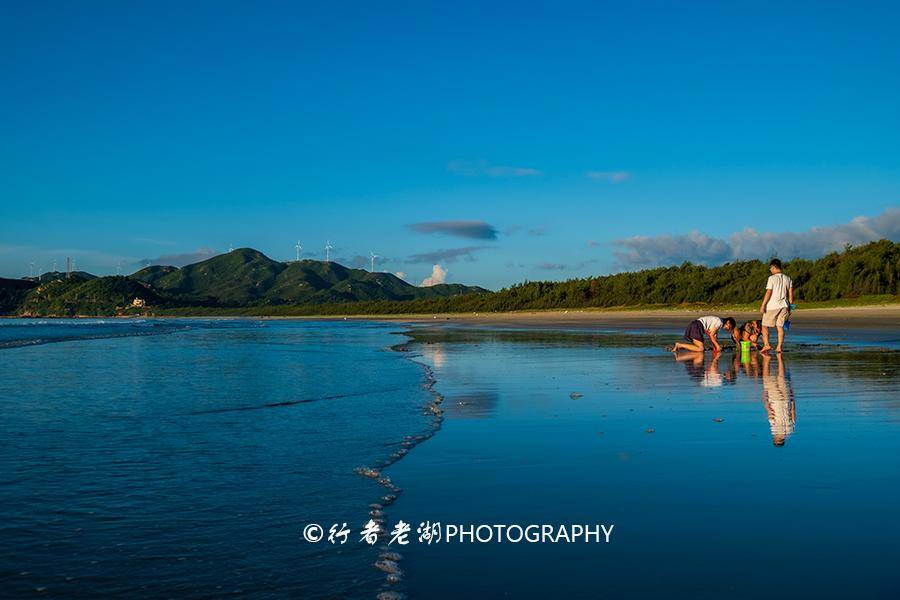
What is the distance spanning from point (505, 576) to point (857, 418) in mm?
5817

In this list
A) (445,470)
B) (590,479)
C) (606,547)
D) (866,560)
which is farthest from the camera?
(445,470)

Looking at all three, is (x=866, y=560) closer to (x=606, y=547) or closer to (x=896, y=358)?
(x=606, y=547)

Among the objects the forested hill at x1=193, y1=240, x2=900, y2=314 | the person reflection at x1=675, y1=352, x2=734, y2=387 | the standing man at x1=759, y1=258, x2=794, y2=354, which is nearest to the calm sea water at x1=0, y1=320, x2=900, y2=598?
the person reflection at x1=675, y1=352, x2=734, y2=387

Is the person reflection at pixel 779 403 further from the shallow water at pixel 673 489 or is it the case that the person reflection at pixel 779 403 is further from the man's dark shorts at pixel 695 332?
the man's dark shorts at pixel 695 332

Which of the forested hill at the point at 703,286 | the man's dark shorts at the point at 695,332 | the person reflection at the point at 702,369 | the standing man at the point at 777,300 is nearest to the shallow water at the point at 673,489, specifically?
the person reflection at the point at 702,369

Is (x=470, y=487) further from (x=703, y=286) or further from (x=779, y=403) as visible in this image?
(x=703, y=286)

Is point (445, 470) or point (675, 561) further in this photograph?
point (445, 470)

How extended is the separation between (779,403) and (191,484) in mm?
7078

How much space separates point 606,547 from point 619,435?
3351mm

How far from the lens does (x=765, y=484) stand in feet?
16.4

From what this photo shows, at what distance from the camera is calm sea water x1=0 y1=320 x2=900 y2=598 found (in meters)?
3.58

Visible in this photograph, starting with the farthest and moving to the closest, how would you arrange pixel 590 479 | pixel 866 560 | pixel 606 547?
pixel 590 479, pixel 606 547, pixel 866 560

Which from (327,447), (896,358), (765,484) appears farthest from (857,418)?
(896,358)

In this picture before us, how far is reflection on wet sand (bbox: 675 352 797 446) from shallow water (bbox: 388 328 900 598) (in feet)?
0.22
